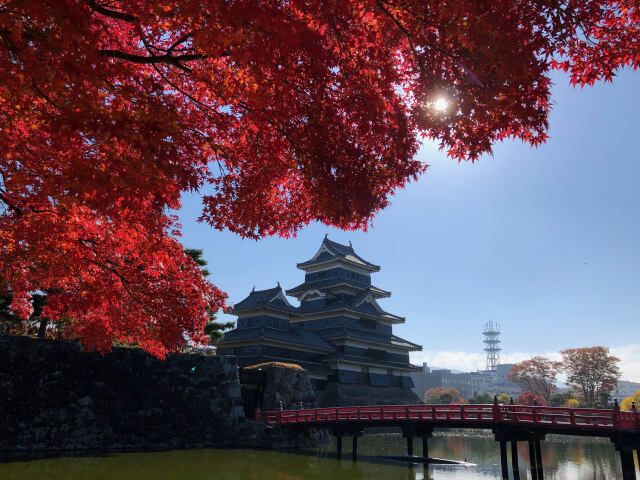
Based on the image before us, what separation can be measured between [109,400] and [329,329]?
2157 cm

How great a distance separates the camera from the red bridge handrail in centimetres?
1265

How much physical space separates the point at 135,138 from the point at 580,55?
15.3ft

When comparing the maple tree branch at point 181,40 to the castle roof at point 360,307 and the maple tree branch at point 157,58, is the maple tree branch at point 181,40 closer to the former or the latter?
the maple tree branch at point 157,58

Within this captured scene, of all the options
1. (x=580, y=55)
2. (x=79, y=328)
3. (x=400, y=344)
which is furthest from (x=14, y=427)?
(x=400, y=344)

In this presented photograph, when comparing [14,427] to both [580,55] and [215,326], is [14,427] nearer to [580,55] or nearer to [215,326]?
[215,326]

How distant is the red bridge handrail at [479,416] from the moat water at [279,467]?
1623 mm

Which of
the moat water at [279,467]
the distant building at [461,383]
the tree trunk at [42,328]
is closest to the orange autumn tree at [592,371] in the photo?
the moat water at [279,467]

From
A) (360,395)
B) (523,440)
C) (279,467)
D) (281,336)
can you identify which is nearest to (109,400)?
(279,467)

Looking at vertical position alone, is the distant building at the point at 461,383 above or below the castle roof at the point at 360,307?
below

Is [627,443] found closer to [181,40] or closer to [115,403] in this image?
[181,40]

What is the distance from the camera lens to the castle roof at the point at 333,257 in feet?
130

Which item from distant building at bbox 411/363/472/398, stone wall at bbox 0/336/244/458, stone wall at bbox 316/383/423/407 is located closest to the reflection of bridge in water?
stone wall at bbox 0/336/244/458

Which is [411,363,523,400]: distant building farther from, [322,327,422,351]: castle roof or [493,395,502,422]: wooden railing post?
[493,395,502,422]: wooden railing post

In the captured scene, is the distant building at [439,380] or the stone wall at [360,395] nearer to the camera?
the stone wall at [360,395]
